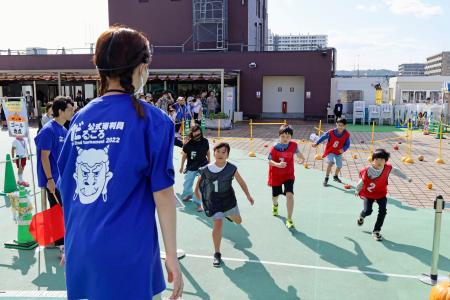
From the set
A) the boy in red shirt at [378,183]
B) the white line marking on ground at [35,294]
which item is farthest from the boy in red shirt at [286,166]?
the white line marking on ground at [35,294]

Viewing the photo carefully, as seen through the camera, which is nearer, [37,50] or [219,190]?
[219,190]

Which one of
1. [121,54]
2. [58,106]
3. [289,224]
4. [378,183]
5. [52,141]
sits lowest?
[289,224]

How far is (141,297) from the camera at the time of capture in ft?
6.29

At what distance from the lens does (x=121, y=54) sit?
1984 millimetres

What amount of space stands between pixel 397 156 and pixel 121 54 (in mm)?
13886

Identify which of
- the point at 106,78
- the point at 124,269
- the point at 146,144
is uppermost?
the point at 106,78

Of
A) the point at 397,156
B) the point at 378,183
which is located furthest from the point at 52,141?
the point at 397,156

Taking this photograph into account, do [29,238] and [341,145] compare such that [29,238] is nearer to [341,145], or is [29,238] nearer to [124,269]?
[124,269]

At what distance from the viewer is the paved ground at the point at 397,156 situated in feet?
30.6

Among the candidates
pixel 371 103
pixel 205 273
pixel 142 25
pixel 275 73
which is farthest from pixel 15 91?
pixel 205 273

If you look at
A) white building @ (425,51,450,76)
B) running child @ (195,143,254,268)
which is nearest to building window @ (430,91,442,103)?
running child @ (195,143,254,268)

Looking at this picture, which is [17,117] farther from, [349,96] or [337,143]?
[349,96]

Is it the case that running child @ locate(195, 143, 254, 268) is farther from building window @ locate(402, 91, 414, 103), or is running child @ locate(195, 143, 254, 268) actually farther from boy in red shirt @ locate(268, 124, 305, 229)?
building window @ locate(402, 91, 414, 103)

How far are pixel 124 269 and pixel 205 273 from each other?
3525 mm
